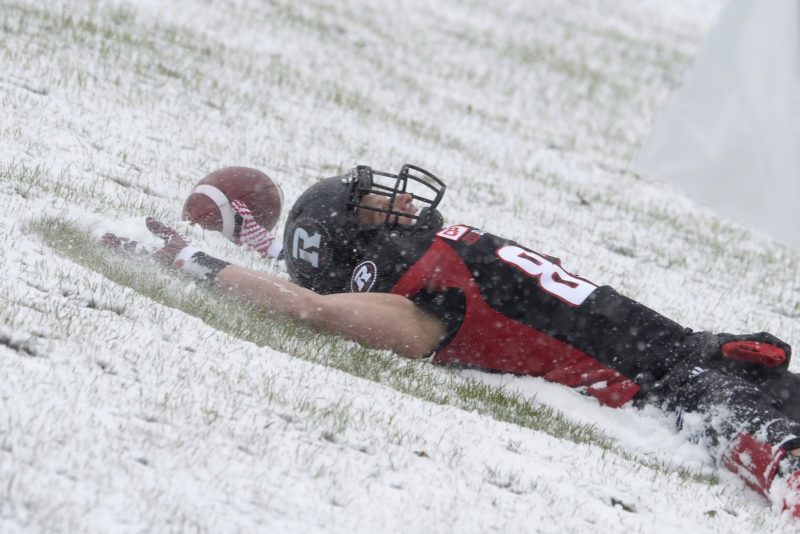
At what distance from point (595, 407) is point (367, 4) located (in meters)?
18.6

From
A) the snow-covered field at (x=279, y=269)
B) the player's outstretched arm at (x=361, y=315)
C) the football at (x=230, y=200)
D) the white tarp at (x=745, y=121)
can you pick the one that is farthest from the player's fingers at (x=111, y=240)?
the white tarp at (x=745, y=121)

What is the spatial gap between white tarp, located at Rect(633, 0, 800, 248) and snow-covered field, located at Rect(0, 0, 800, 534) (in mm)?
647

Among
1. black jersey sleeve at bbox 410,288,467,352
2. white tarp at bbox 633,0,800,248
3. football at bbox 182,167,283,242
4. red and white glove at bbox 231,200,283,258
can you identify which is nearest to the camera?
black jersey sleeve at bbox 410,288,467,352

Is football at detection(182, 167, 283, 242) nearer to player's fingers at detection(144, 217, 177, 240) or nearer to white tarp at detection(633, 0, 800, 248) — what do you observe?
player's fingers at detection(144, 217, 177, 240)

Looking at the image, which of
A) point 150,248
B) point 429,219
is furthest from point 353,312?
point 150,248

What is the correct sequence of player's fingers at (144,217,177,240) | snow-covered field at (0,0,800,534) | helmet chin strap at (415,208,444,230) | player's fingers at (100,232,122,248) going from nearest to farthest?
snow-covered field at (0,0,800,534)
helmet chin strap at (415,208,444,230)
player's fingers at (100,232,122,248)
player's fingers at (144,217,177,240)

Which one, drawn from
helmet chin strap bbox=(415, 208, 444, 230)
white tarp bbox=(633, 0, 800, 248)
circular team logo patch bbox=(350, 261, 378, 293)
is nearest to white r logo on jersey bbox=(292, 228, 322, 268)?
circular team logo patch bbox=(350, 261, 378, 293)

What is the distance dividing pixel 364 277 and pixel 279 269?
4.11 ft

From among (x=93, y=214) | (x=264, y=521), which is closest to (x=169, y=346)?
(x=264, y=521)

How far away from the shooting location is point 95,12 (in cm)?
1441

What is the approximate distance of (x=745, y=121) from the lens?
36.8ft

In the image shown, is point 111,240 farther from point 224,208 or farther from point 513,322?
point 513,322

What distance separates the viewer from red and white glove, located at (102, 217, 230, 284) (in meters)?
5.75

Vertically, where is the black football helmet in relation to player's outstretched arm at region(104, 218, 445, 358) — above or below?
above
